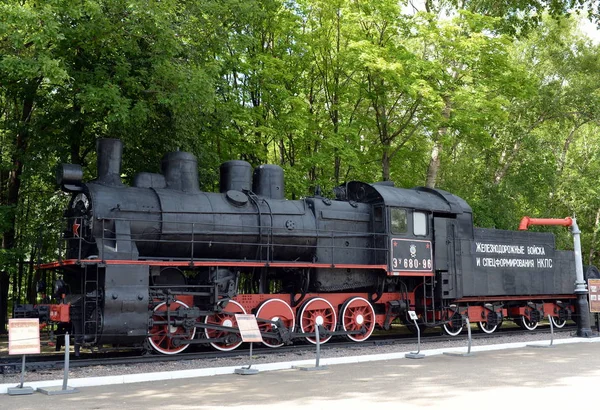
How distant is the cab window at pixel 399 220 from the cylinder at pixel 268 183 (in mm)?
2974

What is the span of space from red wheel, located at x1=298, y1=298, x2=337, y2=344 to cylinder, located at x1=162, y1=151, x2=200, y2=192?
12.5 feet

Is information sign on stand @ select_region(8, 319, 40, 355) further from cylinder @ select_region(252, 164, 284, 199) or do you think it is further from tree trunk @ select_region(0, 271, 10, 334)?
tree trunk @ select_region(0, 271, 10, 334)

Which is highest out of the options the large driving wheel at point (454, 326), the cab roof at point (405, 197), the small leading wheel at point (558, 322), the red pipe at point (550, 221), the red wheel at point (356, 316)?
the cab roof at point (405, 197)

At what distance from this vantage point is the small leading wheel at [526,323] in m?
18.9

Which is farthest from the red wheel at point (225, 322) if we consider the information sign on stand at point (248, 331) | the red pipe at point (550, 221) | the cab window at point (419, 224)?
the red pipe at point (550, 221)

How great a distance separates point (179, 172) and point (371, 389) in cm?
692

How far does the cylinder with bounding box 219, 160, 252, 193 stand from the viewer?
14.2 metres

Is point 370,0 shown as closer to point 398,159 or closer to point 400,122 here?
point 400,122

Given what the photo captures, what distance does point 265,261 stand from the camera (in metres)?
13.4

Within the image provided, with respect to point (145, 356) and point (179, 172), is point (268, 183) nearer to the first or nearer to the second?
point (179, 172)

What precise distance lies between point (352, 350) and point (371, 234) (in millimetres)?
2937

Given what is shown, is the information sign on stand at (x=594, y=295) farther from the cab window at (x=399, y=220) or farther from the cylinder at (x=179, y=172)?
the cylinder at (x=179, y=172)

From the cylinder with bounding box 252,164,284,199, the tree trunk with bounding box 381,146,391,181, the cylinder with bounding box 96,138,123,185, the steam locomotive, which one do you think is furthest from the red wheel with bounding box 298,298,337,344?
the tree trunk with bounding box 381,146,391,181

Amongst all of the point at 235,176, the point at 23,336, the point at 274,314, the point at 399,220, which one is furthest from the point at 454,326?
the point at 23,336
